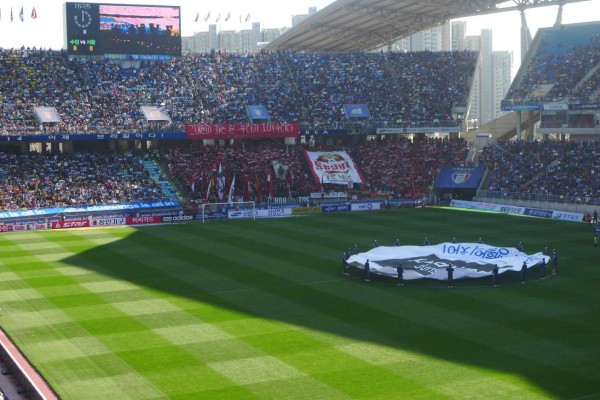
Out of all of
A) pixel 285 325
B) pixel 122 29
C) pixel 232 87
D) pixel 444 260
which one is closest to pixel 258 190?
pixel 232 87

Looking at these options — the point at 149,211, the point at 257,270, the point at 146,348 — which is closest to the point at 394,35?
the point at 149,211

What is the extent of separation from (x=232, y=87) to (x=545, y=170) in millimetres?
30344

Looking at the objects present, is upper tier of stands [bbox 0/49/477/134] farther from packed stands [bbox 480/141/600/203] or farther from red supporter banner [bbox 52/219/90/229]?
red supporter banner [bbox 52/219/90/229]

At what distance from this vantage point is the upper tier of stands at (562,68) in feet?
233

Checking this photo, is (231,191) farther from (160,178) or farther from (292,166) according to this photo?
(292,166)

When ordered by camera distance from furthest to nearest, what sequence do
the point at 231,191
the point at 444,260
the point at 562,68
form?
the point at 562,68
the point at 231,191
the point at 444,260

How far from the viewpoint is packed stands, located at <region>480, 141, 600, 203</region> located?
2429 inches

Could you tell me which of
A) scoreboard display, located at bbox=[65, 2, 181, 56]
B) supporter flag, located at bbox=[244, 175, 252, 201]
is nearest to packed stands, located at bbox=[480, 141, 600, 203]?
supporter flag, located at bbox=[244, 175, 252, 201]

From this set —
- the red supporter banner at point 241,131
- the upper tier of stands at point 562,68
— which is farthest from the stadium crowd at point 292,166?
the upper tier of stands at point 562,68

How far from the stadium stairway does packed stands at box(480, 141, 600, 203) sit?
2600 cm

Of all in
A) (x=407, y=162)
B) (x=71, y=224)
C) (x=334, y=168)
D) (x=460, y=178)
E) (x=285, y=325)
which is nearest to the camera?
(x=285, y=325)

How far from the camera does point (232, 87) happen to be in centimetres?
7881

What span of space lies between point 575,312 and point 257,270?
51.1ft

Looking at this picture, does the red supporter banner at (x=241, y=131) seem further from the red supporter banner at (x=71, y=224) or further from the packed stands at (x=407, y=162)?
the red supporter banner at (x=71, y=224)
